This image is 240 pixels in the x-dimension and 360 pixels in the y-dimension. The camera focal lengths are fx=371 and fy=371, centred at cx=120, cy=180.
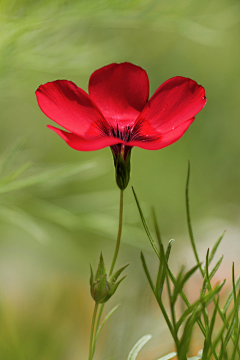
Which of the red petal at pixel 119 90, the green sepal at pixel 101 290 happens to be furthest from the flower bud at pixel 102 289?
the red petal at pixel 119 90

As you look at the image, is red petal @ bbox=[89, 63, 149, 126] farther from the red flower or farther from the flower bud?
the flower bud

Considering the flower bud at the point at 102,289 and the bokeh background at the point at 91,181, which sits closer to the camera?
the flower bud at the point at 102,289

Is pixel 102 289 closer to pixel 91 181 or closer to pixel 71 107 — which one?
pixel 71 107

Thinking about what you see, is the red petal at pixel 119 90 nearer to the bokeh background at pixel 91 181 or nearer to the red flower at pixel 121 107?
the red flower at pixel 121 107

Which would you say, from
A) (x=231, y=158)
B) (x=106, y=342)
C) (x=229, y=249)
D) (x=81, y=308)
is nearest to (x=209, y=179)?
(x=231, y=158)

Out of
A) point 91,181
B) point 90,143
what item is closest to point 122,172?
point 90,143

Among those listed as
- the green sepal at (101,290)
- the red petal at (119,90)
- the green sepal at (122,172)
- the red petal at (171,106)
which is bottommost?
the green sepal at (101,290)

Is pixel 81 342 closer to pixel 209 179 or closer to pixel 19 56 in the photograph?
pixel 19 56
